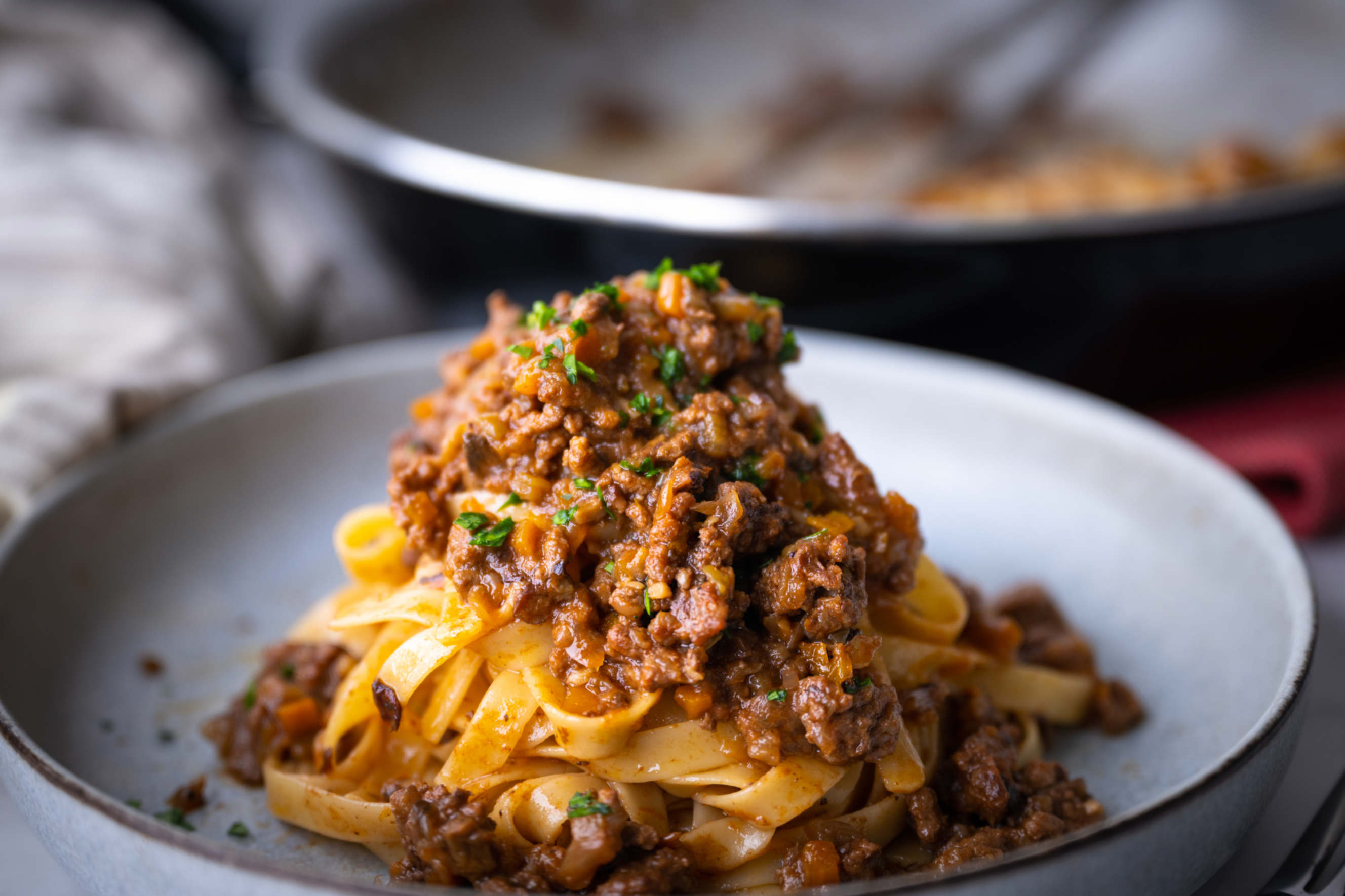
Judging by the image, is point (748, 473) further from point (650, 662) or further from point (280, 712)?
point (280, 712)

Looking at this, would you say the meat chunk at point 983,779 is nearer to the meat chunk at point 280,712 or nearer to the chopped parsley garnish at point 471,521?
the chopped parsley garnish at point 471,521

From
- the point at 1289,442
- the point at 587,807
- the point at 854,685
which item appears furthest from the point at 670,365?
the point at 1289,442

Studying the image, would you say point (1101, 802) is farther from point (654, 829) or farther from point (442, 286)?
point (442, 286)

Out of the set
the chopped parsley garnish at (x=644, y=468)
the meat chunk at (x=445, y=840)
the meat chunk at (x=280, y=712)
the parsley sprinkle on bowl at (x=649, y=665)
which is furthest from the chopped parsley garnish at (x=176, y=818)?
the chopped parsley garnish at (x=644, y=468)

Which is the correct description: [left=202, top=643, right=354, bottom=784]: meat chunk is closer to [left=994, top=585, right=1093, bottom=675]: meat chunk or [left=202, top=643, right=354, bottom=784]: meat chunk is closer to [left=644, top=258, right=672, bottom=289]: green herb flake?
[left=644, top=258, right=672, bottom=289]: green herb flake

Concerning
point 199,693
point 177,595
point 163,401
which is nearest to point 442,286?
point 163,401

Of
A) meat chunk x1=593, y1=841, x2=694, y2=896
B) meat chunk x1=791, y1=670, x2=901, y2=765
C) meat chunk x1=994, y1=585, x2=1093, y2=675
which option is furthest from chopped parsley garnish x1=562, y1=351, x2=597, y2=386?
meat chunk x1=994, y1=585, x2=1093, y2=675

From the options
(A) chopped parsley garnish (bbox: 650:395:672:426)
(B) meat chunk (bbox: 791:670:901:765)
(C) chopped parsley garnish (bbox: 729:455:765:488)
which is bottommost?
(B) meat chunk (bbox: 791:670:901:765)
